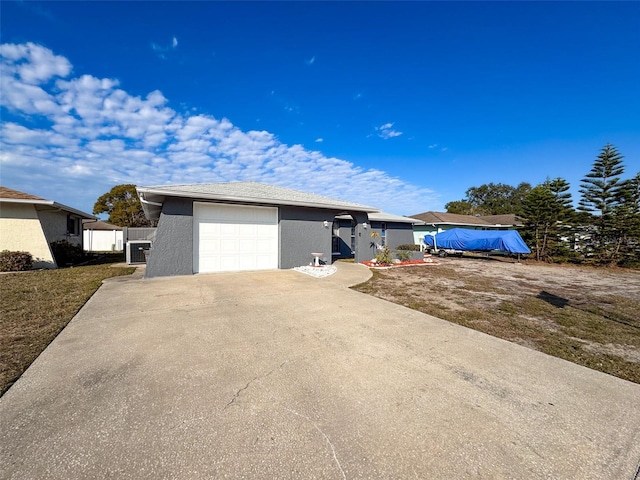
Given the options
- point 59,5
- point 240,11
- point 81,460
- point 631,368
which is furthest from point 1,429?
point 240,11

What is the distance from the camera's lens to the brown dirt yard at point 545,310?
381cm

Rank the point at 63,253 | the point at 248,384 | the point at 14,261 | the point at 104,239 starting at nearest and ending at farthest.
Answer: the point at 248,384, the point at 14,261, the point at 63,253, the point at 104,239

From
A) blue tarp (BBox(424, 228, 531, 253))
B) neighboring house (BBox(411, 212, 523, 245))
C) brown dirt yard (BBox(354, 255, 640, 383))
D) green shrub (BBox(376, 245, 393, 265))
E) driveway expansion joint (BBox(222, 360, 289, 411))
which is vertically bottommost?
brown dirt yard (BBox(354, 255, 640, 383))

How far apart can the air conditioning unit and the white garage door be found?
5.32m

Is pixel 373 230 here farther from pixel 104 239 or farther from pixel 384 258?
pixel 104 239

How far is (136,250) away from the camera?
1305cm

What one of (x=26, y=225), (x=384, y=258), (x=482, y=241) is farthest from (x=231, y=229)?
(x=482, y=241)

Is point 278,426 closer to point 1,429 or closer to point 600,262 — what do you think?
point 1,429

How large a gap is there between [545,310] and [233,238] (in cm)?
948

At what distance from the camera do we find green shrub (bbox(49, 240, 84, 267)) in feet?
40.5

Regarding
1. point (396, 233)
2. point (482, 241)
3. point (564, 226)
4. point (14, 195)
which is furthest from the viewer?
point (482, 241)

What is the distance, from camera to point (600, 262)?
15.9 meters

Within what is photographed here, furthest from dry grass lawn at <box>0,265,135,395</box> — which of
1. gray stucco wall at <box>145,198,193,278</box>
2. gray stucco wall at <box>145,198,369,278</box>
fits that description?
gray stucco wall at <box>145,198,369,278</box>

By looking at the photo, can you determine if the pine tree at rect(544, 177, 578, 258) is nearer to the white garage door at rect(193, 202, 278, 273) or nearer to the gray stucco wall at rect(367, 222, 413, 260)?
the gray stucco wall at rect(367, 222, 413, 260)
